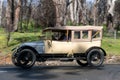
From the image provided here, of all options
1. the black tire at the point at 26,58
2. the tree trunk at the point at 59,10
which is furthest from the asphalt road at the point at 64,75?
the tree trunk at the point at 59,10

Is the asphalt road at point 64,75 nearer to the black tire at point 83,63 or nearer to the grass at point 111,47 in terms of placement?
the black tire at point 83,63

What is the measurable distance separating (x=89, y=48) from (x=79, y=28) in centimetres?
100

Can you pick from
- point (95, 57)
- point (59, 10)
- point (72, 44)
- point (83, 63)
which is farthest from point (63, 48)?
point (59, 10)

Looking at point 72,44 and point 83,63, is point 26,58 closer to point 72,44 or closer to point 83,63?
point 72,44

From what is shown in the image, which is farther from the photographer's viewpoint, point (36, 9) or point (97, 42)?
point (36, 9)

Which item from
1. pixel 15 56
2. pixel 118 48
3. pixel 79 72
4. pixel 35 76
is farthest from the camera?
pixel 118 48

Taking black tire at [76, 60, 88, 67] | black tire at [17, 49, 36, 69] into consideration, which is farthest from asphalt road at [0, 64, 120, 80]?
black tire at [76, 60, 88, 67]

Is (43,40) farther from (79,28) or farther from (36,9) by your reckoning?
(36,9)

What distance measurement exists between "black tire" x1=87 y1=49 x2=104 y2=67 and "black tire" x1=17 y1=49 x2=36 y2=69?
2497mm

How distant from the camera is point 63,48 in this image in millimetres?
17328

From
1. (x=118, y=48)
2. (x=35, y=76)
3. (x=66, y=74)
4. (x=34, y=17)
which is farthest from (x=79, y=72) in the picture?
(x=34, y=17)

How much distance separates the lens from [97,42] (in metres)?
17.9

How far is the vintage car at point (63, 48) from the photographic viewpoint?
1700 cm

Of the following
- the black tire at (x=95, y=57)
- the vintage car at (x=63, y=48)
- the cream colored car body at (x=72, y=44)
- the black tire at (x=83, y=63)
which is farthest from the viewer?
the black tire at (x=83, y=63)
